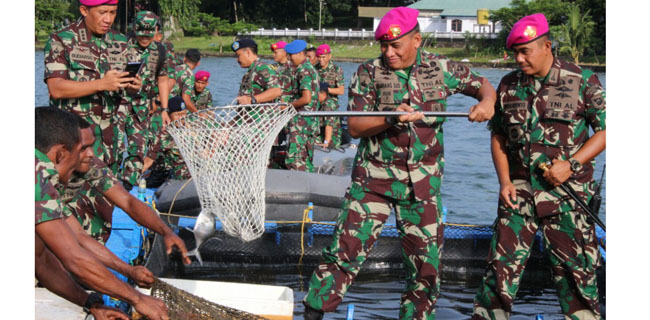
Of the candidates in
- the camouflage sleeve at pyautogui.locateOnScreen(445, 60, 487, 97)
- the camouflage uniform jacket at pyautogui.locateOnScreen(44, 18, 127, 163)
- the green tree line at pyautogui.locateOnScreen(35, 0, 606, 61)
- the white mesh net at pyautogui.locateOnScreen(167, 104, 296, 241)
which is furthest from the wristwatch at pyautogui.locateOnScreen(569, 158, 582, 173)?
the green tree line at pyautogui.locateOnScreen(35, 0, 606, 61)

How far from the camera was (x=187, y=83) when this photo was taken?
1152cm

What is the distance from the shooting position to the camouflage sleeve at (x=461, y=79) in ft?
18.2

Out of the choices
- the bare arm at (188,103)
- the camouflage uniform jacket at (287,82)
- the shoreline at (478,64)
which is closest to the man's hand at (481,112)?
the camouflage uniform jacket at (287,82)

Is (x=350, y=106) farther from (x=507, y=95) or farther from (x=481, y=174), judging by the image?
(x=481, y=174)

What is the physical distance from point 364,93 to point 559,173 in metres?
1.30

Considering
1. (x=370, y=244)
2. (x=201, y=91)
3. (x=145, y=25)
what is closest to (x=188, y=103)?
(x=201, y=91)

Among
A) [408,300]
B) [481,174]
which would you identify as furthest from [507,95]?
[481,174]

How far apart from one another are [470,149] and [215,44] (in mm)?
53727

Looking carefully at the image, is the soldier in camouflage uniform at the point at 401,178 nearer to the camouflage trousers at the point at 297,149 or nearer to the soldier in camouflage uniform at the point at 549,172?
the soldier in camouflage uniform at the point at 549,172

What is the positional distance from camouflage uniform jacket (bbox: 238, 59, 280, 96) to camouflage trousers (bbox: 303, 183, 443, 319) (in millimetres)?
4619

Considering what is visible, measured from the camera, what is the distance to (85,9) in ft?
21.4

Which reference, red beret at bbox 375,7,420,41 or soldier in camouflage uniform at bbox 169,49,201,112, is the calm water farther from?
soldier in camouflage uniform at bbox 169,49,201,112

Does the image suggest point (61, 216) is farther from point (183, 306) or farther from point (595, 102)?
point (595, 102)

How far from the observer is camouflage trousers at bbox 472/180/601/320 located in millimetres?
5355
